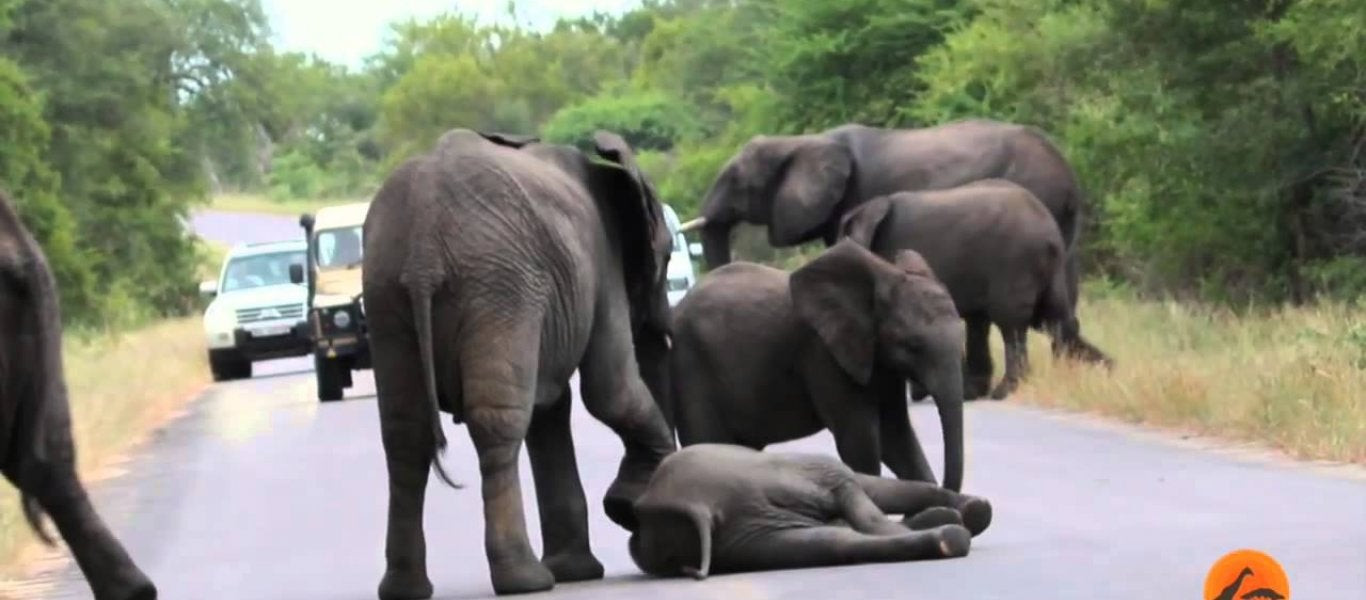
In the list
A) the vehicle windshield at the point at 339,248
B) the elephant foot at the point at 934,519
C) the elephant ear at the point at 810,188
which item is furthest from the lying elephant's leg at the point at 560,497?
the vehicle windshield at the point at 339,248

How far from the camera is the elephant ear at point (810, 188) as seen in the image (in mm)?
27562

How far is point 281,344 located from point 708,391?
22805mm

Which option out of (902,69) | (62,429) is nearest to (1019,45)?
(902,69)

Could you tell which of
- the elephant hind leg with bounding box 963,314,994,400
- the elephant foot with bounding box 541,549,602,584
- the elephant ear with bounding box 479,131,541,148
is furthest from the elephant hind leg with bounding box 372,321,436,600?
the elephant hind leg with bounding box 963,314,994,400

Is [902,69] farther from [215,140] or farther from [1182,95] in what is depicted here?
[215,140]

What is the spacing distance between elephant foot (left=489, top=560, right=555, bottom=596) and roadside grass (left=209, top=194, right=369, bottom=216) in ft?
339

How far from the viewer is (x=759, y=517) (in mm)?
12016

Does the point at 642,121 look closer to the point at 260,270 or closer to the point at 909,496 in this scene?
the point at 260,270

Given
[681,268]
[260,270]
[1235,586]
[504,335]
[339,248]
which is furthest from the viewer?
[260,270]

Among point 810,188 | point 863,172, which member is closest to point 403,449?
point 810,188

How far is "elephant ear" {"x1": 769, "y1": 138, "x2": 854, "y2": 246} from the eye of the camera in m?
27.6

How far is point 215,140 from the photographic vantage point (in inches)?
2621

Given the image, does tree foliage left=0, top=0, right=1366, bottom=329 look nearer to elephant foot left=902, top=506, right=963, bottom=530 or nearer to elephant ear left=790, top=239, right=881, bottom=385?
elephant ear left=790, top=239, right=881, bottom=385

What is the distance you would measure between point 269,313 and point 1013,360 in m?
15.4
